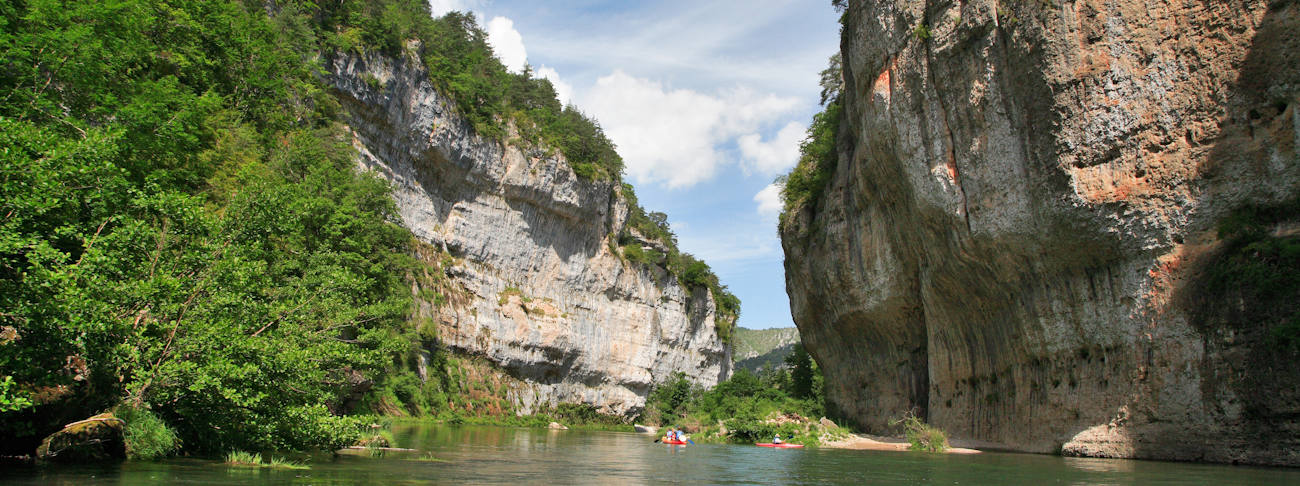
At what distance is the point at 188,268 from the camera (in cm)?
1095

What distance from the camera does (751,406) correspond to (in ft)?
114

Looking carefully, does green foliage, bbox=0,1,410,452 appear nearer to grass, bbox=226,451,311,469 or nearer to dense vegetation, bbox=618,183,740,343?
grass, bbox=226,451,311,469

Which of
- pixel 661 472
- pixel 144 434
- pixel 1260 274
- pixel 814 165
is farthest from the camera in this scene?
pixel 814 165

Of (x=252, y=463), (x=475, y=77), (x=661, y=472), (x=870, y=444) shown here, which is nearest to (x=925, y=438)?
(x=870, y=444)

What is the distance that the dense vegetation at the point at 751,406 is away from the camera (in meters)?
31.8

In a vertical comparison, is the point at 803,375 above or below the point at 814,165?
below

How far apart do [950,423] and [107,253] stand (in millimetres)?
26045

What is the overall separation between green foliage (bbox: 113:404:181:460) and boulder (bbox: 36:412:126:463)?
0.13 m

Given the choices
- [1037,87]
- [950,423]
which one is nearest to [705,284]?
[950,423]

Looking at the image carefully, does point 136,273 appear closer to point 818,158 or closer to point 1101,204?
point 1101,204

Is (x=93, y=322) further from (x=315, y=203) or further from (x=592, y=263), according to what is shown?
(x=592, y=263)

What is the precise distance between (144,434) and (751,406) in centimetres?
2764

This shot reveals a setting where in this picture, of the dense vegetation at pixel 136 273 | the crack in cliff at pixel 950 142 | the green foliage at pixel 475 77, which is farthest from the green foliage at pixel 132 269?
the green foliage at pixel 475 77

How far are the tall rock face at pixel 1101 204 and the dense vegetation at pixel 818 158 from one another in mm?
9205
